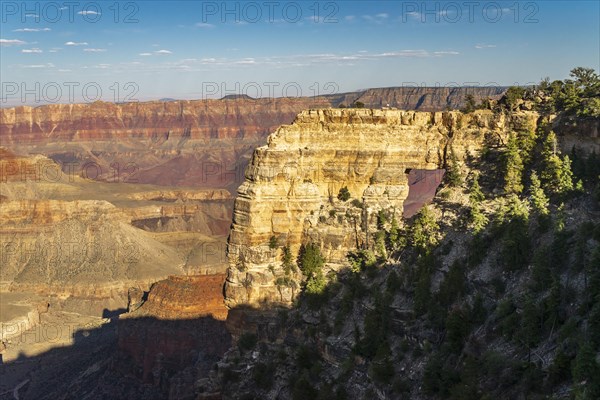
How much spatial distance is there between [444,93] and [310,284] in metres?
102

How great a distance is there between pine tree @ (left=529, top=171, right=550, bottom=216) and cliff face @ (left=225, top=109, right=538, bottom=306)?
206 inches

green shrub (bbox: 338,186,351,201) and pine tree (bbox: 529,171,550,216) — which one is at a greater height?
pine tree (bbox: 529,171,550,216)

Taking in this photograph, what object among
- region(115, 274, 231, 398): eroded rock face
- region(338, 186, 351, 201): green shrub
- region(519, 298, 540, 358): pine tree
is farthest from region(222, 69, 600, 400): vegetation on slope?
region(115, 274, 231, 398): eroded rock face

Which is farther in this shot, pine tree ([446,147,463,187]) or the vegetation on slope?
pine tree ([446,147,463,187])

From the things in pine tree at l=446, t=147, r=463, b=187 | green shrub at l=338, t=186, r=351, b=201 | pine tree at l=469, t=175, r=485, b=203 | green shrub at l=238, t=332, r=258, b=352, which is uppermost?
pine tree at l=446, t=147, r=463, b=187

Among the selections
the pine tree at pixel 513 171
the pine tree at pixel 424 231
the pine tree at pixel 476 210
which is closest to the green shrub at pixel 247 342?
the pine tree at pixel 424 231

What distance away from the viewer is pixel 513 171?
1302 inches

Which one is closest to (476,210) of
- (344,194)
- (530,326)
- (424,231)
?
(424,231)

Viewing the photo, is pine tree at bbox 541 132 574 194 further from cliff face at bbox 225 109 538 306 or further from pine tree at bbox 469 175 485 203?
cliff face at bbox 225 109 538 306

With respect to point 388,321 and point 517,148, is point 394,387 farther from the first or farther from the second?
point 517,148

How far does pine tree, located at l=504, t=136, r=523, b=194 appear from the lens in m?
32.8

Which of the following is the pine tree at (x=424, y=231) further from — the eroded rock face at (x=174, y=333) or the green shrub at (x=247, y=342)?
the eroded rock face at (x=174, y=333)

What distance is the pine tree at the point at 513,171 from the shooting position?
108ft

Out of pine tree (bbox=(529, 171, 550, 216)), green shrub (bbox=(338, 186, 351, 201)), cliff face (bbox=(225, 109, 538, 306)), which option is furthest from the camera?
green shrub (bbox=(338, 186, 351, 201))
